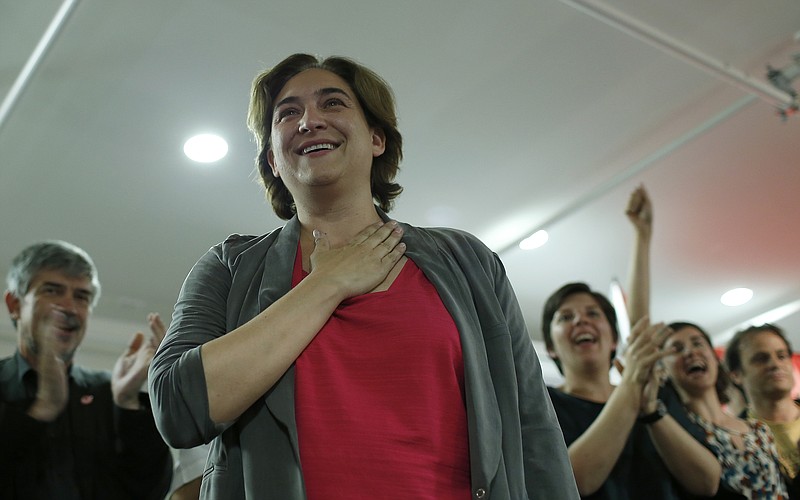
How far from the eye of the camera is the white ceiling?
10.7ft

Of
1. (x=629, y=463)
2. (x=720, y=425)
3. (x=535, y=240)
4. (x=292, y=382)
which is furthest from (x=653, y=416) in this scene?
(x=535, y=240)

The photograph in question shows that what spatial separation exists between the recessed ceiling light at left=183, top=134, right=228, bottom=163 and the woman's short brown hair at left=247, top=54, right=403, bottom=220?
258 centimetres

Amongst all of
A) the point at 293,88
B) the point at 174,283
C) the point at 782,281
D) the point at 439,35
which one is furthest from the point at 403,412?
the point at 782,281

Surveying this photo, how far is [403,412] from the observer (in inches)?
36.1

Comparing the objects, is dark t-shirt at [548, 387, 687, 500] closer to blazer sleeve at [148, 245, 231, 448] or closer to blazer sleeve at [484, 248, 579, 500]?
blazer sleeve at [484, 248, 579, 500]

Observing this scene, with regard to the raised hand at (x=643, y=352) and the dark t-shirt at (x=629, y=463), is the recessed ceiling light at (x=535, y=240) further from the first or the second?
the dark t-shirt at (x=629, y=463)

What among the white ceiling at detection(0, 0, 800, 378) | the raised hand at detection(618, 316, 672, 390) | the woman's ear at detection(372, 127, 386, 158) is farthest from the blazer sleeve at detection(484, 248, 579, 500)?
the white ceiling at detection(0, 0, 800, 378)

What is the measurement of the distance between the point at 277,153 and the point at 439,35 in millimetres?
2231

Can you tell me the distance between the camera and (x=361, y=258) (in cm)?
105

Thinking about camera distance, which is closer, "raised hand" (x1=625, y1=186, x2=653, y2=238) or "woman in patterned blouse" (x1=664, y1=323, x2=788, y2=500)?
"woman in patterned blouse" (x1=664, y1=323, x2=788, y2=500)

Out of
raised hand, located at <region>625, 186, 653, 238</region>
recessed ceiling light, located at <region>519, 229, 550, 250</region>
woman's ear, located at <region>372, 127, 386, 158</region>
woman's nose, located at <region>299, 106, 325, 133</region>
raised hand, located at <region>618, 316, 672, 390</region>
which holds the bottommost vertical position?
raised hand, located at <region>618, 316, 672, 390</region>

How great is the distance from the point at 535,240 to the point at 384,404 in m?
4.20

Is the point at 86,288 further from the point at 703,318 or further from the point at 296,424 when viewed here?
the point at 703,318

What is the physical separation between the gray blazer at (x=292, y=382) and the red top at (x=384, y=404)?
0.07 ft
